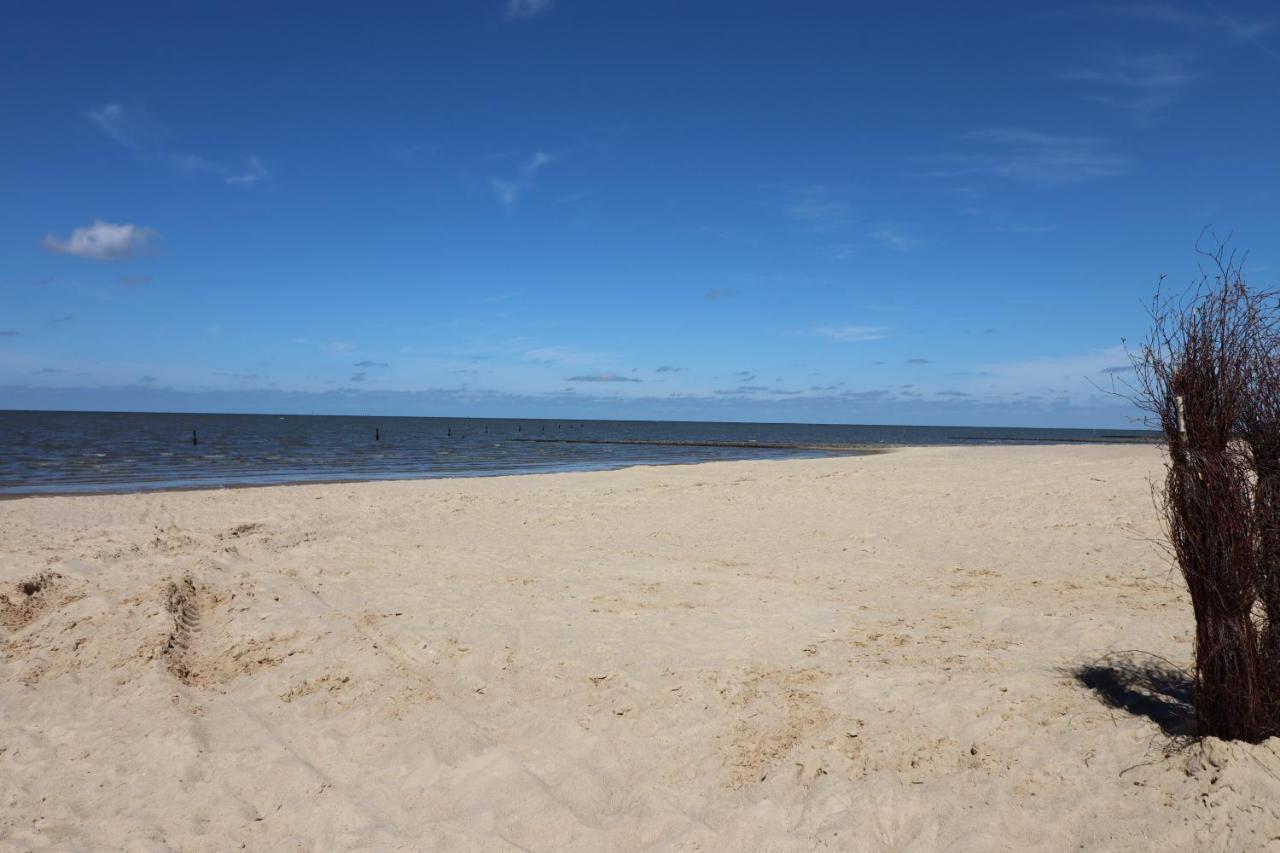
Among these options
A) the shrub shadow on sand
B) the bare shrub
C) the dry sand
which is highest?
the bare shrub

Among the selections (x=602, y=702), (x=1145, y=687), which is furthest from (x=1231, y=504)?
(x=602, y=702)

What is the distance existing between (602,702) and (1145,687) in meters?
3.62

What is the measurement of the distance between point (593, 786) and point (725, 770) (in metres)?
0.79

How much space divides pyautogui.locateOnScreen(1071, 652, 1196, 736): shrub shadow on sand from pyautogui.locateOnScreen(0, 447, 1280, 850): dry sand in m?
0.03

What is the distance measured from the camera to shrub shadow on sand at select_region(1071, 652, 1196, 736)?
4.43 m

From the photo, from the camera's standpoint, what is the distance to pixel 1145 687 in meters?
5.00

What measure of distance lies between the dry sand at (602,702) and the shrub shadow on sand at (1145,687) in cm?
3

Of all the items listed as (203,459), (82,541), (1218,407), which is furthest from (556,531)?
(203,459)

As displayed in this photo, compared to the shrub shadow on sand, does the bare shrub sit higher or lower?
higher

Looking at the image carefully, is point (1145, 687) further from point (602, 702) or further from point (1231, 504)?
point (602, 702)

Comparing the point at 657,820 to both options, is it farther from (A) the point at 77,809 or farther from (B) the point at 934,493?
(B) the point at 934,493

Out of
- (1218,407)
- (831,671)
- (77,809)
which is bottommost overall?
(77,809)

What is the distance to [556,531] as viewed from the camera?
12.7 metres

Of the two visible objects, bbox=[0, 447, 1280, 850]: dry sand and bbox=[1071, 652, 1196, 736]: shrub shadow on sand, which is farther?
bbox=[1071, 652, 1196, 736]: shrub shadow on sand
